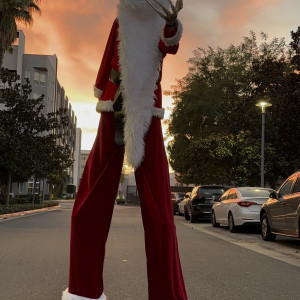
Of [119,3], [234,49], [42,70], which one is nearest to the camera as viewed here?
[119,3]

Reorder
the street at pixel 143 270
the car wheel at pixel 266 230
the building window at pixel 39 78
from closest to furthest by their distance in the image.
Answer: the street at pixel 143 270, the car wheel at pixel 266 230, the building window at pixel 39 78

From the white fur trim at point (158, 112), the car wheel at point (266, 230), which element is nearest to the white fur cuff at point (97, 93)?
the white fur trim at point (158, 112)

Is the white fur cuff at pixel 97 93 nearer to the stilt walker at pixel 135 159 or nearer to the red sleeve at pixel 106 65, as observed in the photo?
the red sleeve at pixel 106 65

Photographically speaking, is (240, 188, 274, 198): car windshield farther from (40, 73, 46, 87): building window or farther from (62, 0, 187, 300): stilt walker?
(40, 73, 46, 87): building window

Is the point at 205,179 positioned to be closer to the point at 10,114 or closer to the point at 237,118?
the point at 237,118

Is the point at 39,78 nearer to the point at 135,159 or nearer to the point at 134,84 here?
the point at 134,84

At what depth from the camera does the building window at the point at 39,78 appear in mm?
53812

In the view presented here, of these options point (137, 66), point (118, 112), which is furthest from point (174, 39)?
point (118, 112)

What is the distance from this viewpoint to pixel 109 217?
285 centimetres

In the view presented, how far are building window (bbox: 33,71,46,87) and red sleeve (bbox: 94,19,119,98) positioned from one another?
53.0 metres

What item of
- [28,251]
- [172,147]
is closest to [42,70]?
[172,147]

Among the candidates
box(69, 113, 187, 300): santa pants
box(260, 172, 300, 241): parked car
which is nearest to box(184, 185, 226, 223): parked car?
box(260, 172, 300, 241): parked car

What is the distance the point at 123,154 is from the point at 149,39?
2.64 ft

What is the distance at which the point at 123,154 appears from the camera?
2.87 m
